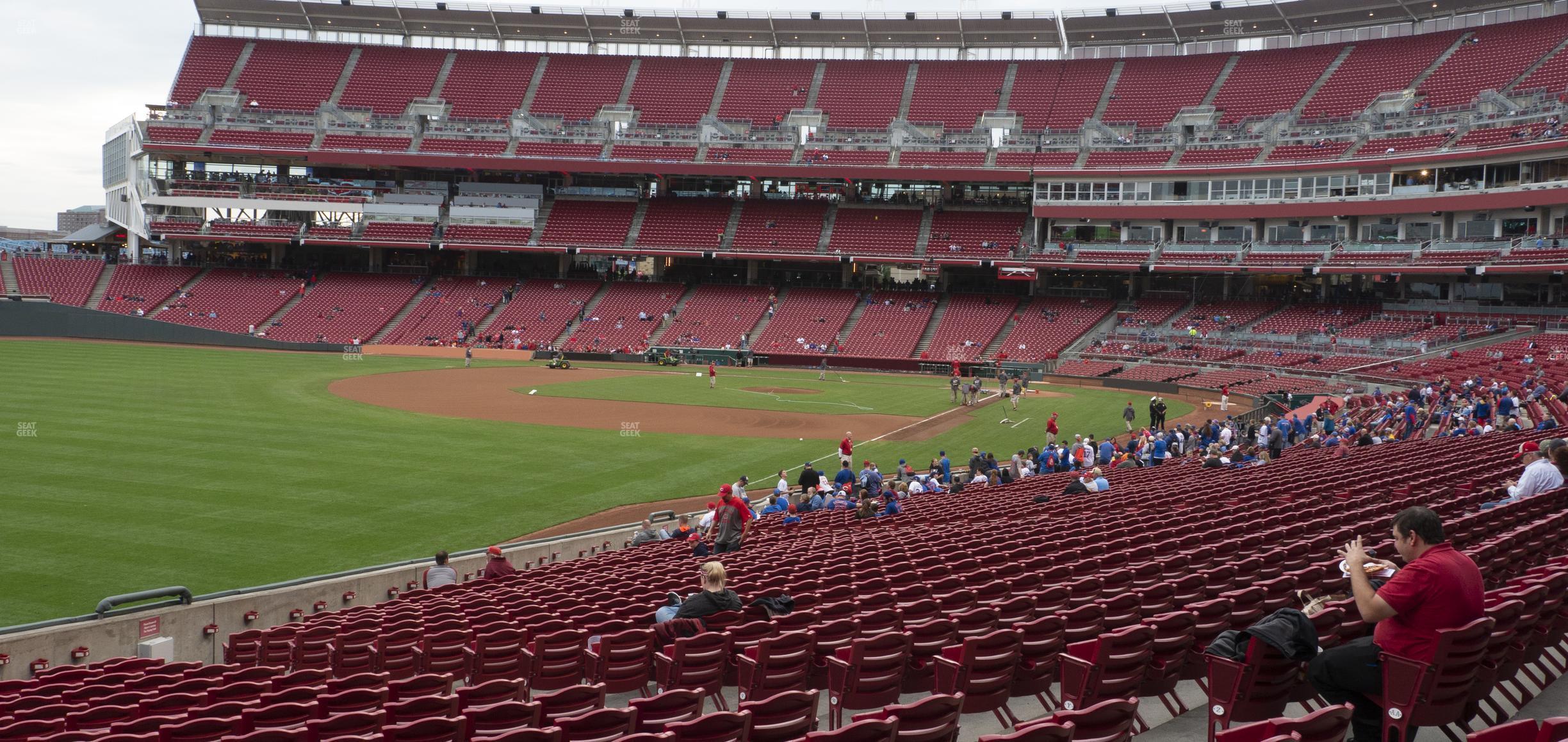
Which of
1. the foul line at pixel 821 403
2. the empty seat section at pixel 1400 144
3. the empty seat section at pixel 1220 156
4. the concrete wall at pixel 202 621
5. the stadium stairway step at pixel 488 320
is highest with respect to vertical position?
the empty seat section at pixel 1220 156

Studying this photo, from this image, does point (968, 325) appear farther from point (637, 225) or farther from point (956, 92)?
point (637, 225)

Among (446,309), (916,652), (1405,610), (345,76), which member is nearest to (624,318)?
(446,309)

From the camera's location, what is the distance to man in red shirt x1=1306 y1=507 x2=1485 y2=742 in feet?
18.9

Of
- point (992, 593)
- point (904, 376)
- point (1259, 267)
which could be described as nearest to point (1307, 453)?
point (992, 593)

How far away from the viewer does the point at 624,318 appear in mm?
71062

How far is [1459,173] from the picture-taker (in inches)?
2231

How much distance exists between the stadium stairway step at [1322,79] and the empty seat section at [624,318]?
4414cm

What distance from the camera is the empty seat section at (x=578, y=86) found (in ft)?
257

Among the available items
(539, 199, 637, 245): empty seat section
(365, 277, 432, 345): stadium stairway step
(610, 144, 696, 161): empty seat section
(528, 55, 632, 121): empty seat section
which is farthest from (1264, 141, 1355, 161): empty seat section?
(365, 277, 432, 345): stadium stairway step

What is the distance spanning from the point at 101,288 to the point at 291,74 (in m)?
21.9

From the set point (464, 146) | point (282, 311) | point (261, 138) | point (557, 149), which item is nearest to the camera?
point (282, 311)

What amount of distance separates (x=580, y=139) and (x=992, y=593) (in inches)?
2799

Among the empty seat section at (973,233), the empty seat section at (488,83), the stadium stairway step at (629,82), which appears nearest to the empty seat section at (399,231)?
the empty seat section at (488,83)

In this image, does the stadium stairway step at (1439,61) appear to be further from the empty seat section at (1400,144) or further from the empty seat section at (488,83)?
the empty seat section at (488,83)
